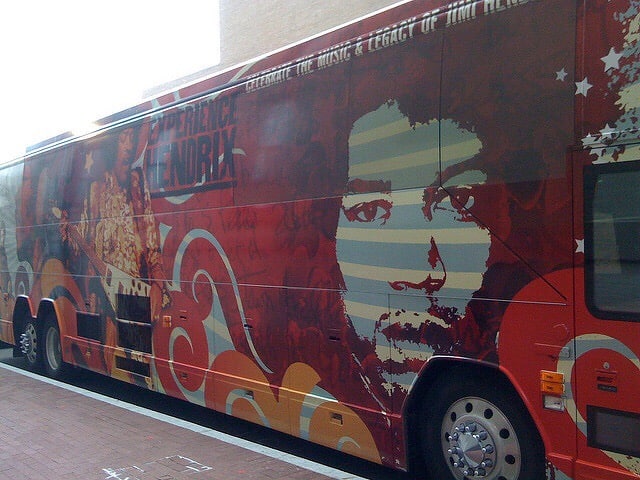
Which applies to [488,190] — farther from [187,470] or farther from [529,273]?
[187,470]

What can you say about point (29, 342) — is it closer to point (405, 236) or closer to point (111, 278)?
point (111, 278)

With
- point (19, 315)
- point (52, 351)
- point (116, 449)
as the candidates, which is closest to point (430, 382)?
point (116, 449)

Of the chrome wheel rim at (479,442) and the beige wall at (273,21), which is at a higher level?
the beige wall at (273,21)

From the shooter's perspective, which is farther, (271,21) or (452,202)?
(271,21)

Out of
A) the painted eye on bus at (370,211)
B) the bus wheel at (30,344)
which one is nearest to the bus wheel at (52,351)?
the bus wheel at (30,344)

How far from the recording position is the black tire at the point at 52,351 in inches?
439

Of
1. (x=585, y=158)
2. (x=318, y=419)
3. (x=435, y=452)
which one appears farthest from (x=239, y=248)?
(x=585, y=158)

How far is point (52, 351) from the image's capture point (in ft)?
37.6

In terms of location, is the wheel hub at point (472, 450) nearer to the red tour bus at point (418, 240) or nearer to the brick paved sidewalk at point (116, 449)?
the red tour bus at point (418, 240)

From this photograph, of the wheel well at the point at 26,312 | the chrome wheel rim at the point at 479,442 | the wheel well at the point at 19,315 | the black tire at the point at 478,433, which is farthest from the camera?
the wheel well at the point at 19,315

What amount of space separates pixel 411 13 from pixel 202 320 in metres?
3.85

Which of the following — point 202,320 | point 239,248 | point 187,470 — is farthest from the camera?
point 202,320

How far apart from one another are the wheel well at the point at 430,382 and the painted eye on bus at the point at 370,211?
3.76 ft

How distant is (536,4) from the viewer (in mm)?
4480
